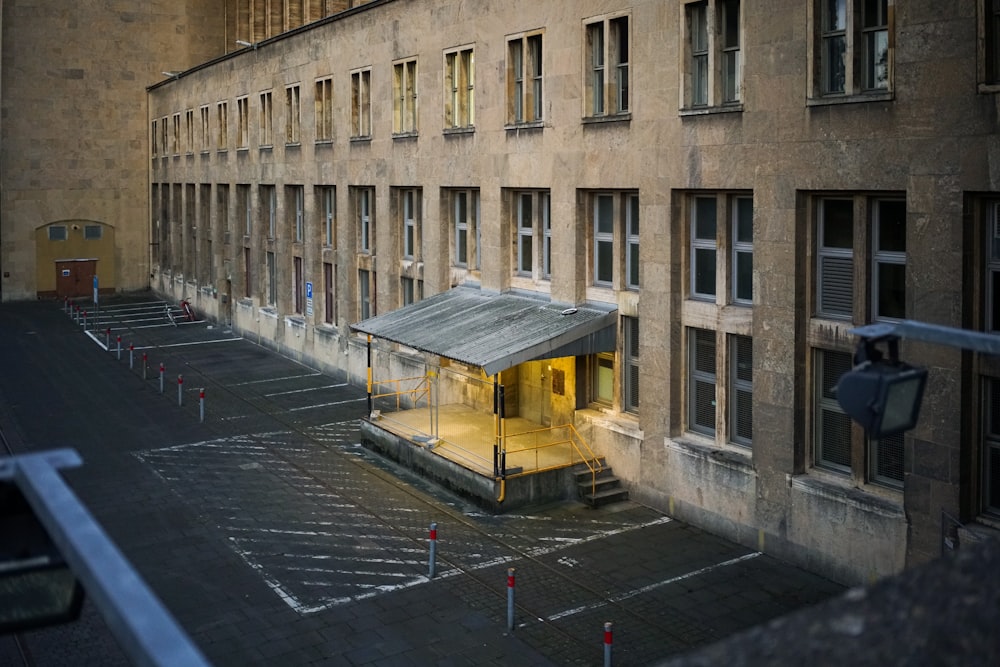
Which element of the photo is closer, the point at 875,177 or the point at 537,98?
the point at 875,177

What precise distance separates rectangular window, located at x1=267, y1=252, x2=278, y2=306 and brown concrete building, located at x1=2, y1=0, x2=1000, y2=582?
10507 mm

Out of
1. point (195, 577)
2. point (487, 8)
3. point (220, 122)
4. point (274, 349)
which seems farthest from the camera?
point (220, 122)

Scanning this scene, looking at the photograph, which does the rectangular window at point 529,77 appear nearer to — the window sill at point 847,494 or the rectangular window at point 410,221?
the rectangular window at point 410,221

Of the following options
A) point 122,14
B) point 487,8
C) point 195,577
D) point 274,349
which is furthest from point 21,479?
point 122,14

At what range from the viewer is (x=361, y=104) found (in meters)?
34.1

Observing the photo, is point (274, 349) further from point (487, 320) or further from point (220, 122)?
point (487, 320)

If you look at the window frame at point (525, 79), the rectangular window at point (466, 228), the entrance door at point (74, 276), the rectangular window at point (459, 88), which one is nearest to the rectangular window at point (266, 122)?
the rectangular window at point (459, 88)

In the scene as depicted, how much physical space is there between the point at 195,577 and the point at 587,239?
35.0 feet

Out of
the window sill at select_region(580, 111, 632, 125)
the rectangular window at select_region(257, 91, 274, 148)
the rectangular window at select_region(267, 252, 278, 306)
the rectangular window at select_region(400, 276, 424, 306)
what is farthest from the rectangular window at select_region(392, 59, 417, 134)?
the rectangular window at select_region(267, 252, 278, 306)

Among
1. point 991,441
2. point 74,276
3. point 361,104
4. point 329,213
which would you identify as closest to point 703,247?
point 991,441

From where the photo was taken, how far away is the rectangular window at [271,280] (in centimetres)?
4369

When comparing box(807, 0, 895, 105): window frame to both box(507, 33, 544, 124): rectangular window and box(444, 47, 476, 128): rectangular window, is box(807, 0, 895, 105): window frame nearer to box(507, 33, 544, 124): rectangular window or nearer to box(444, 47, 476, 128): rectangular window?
box(507, 33, 544, 124): rectangular window

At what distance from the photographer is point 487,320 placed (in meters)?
24.5

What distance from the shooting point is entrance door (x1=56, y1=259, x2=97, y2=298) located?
61.5m
